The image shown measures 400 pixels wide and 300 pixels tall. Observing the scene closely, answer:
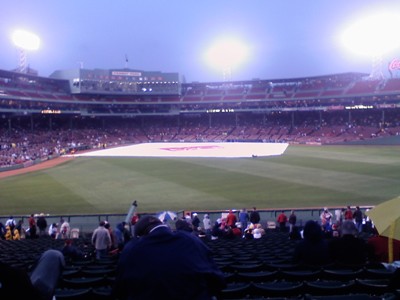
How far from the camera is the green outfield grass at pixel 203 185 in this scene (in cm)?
2397

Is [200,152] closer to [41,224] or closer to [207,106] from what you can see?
[41,224]

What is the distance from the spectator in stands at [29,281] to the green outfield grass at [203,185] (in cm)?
1982

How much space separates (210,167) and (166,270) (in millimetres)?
38258

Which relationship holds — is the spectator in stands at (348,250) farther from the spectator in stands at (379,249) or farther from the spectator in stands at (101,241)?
the spectator in stands at (101,241)

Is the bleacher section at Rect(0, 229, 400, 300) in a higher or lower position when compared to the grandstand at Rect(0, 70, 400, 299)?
lower

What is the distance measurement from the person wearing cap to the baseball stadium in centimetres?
68

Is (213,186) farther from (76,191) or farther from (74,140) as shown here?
(74,140)

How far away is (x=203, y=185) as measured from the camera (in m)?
30.5

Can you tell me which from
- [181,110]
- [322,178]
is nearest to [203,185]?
[322,178]

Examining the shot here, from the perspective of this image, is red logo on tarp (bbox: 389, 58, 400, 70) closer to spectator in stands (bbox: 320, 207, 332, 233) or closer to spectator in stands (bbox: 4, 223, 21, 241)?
spectator in stands (bbox: 320, 207, 332, 233)

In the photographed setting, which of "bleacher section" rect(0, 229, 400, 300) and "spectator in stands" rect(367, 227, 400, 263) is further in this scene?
"spectator in stands" rect(367, 227, 400, 263)

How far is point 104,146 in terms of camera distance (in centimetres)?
7425

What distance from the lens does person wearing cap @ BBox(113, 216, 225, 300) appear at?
279 centimetres

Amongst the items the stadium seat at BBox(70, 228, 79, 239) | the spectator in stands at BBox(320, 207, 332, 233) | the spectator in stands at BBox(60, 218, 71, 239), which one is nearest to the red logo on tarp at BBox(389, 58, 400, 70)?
the spectator in stands at BBox(320, 207, 332, 233)
